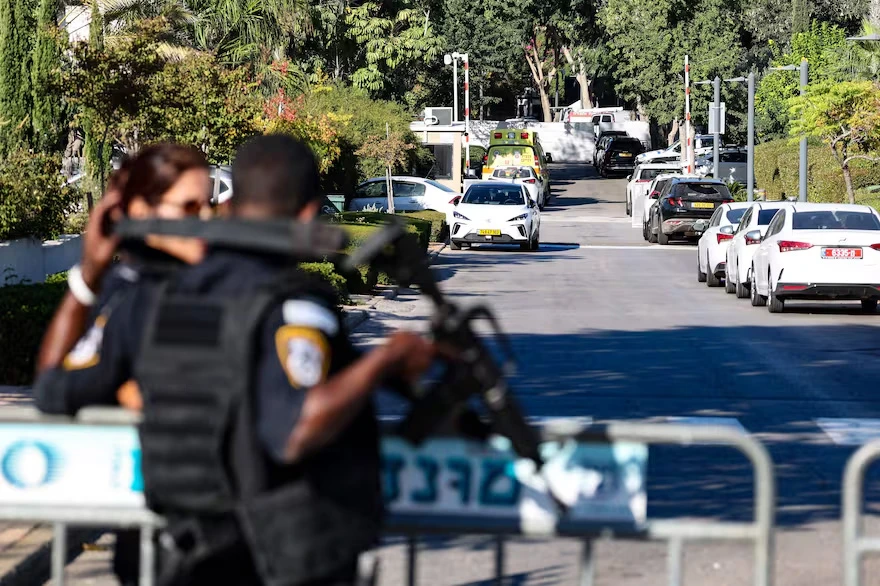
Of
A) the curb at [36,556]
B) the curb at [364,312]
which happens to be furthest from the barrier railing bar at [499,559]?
the curb at [364,312]

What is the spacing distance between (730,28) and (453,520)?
254 feet

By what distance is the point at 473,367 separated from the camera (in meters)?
3.65

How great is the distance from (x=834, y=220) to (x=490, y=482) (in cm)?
1760

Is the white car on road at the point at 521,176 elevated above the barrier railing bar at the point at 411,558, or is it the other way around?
the barrier railing bar at the point at 411,558

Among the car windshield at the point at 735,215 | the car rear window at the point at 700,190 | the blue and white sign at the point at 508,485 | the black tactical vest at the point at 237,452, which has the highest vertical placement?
the black tactical vest at the point at 237,452

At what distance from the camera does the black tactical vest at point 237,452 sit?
332 cm

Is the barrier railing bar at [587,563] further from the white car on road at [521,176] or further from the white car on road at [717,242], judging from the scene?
the white car on road at [521,176]

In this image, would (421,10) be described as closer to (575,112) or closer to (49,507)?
(575,112)

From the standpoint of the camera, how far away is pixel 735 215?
27.3m

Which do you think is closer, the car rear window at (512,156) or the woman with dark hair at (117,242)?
the woman with dark hair at (117,242)

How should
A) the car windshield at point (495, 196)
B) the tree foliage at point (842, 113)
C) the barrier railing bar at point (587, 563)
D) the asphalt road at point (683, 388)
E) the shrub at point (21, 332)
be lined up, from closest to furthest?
1. the barrier railing bar at point (587, 563)
2. the asphalt road at point (683, 388)
3. the shrub at point (21, 332)
4. the car windshield at point (495, 196)
5. the tree foliage at point (842, 113)

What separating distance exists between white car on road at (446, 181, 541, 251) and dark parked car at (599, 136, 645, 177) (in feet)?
137

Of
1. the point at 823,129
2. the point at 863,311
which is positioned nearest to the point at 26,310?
the point at 863,311

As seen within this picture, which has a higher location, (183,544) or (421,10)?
(421,10)
